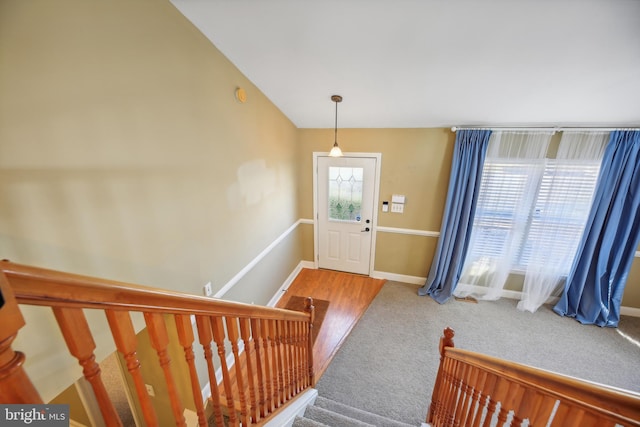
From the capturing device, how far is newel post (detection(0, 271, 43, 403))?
1.20 ft

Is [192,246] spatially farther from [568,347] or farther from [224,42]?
[568,347]

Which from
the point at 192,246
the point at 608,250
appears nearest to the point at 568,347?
the point at 608,250

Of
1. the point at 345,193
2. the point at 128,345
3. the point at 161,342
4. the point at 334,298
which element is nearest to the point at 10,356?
the point at 128,345

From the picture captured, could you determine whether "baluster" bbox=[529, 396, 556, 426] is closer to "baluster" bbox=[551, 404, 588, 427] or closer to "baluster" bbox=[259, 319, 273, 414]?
"baluster" bbox=[551, 404, 588, 427]

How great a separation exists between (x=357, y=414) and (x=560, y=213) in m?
3.22

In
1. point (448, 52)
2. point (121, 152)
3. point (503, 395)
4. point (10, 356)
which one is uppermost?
point (448, 52)

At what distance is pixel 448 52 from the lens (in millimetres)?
1756

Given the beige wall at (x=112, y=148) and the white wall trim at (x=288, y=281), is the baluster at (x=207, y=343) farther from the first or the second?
the white wall trim at (x=288, y=281)

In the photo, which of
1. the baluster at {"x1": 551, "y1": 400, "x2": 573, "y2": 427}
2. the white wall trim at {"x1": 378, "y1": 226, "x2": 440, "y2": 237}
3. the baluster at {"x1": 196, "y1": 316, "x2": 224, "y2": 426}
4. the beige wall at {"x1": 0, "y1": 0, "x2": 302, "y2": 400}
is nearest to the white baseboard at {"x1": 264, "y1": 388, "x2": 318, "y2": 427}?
the baluster at {"x1": 196, "y1": 316, "x2": 224, "y2": 426}

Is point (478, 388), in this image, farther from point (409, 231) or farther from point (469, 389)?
point (409, 231)

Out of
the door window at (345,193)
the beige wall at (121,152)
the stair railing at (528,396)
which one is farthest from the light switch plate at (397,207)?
the stair railing at (528,396)

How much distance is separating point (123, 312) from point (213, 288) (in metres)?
1.71

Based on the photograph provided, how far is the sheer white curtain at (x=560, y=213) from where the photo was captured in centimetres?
271

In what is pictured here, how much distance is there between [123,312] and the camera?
0.59 m
